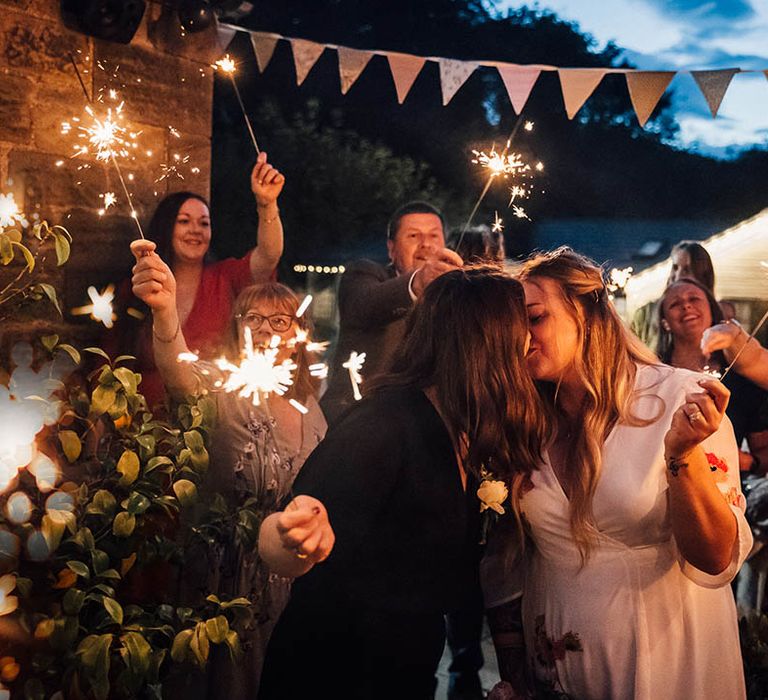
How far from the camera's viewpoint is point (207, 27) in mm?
3699

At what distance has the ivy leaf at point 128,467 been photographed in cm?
230

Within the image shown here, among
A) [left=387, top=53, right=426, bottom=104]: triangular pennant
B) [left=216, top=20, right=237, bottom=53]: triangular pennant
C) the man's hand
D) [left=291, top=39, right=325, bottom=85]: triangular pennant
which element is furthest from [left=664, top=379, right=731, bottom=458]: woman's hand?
[left=216, top=20, right=237, bottom=53]: triangular pennant

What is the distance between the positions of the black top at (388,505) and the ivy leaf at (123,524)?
1.77ft

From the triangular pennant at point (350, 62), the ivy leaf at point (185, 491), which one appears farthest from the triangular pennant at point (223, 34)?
the ivy leaf at point (185, 491)

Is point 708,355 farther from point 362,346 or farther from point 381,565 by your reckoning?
point 381,565

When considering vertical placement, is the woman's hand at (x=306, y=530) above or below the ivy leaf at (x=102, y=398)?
below

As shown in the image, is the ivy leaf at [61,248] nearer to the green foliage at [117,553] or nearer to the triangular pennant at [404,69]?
the green foliage at [117,553]

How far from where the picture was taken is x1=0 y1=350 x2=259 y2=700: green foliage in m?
2.14

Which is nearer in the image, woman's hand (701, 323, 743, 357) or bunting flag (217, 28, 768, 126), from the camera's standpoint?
woman's hand (701, 323, 743, 357)

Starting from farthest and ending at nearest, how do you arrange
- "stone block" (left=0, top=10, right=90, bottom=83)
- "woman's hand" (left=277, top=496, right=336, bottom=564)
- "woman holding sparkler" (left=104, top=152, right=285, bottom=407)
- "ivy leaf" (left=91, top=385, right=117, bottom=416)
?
"woman holding sparkler" (left=104, top=152, right=285, bottom=407), "stone block" (left=0, top=10, right=90, bottom=83), "ivy leaf" (left=91, top=385, right=117, bottom=416), "woman's hand" (left=277, top=496, right=336, bottom=564)

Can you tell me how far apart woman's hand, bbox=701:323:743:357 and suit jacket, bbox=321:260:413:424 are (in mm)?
1137

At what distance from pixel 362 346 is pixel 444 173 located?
13820mm

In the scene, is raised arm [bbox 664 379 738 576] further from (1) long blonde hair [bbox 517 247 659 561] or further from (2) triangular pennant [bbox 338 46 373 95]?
A: (2) triangular pennant [bbox 338 46 373 95]

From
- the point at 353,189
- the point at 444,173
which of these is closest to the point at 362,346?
the point at 353,189
